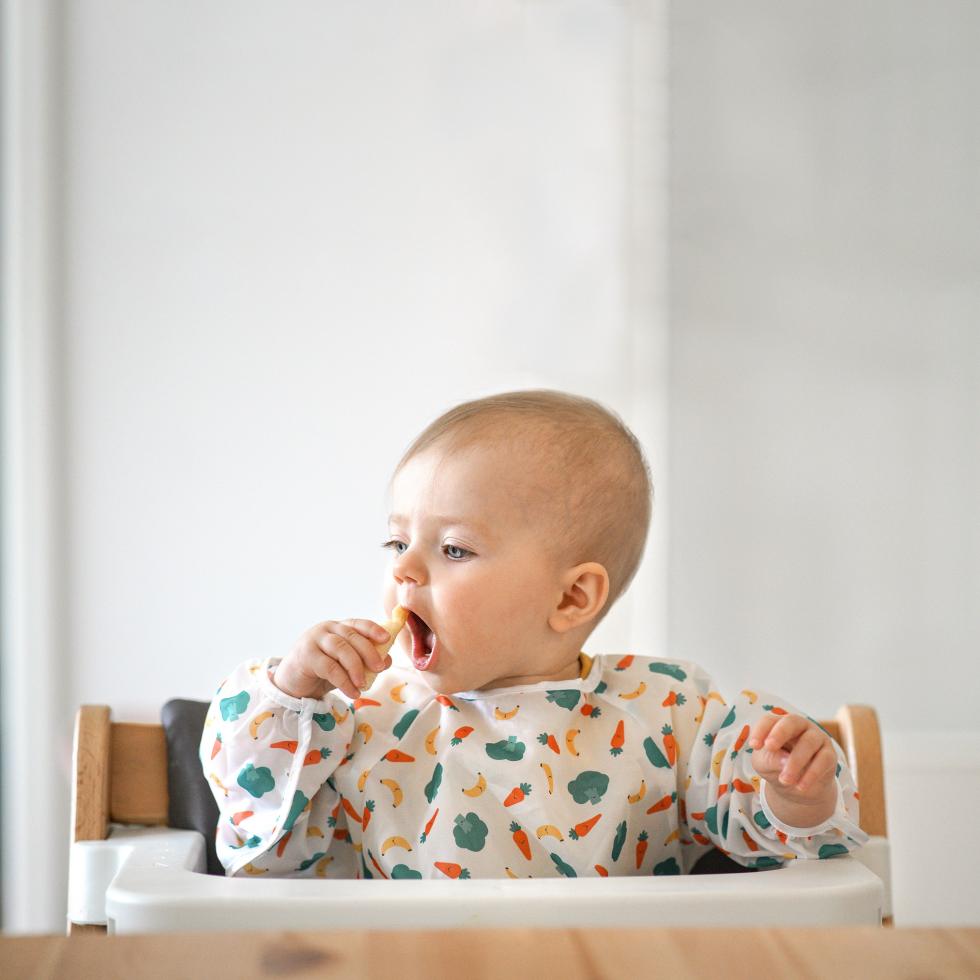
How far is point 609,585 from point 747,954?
676mm

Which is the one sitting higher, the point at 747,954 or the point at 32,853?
the point at 747,954

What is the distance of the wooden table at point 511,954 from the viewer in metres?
0.38

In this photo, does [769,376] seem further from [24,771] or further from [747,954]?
[747,954]

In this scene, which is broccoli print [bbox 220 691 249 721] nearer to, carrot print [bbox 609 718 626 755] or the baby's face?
the baby's face

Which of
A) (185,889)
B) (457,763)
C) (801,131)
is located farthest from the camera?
(801,131)

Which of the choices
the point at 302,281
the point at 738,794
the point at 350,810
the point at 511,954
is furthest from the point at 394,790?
the point at 302,281

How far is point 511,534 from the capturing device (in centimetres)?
102

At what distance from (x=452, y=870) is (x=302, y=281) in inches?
55.2

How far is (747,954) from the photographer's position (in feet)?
1.31

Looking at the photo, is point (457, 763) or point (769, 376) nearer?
point (457, 763)

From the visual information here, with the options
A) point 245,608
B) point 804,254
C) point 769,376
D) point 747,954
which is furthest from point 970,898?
point 747,954

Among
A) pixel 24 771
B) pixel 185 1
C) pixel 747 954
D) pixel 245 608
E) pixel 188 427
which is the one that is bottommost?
pixel 24 771

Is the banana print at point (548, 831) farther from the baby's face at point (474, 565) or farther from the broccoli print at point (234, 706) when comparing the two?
the broccoli print at point (234, 706)

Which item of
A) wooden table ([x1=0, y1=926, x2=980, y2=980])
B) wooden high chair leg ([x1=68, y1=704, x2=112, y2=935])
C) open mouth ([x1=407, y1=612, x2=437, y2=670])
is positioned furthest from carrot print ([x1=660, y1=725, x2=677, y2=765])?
wooden table ([x1=0, y1=926, x2=980, y2=980])
